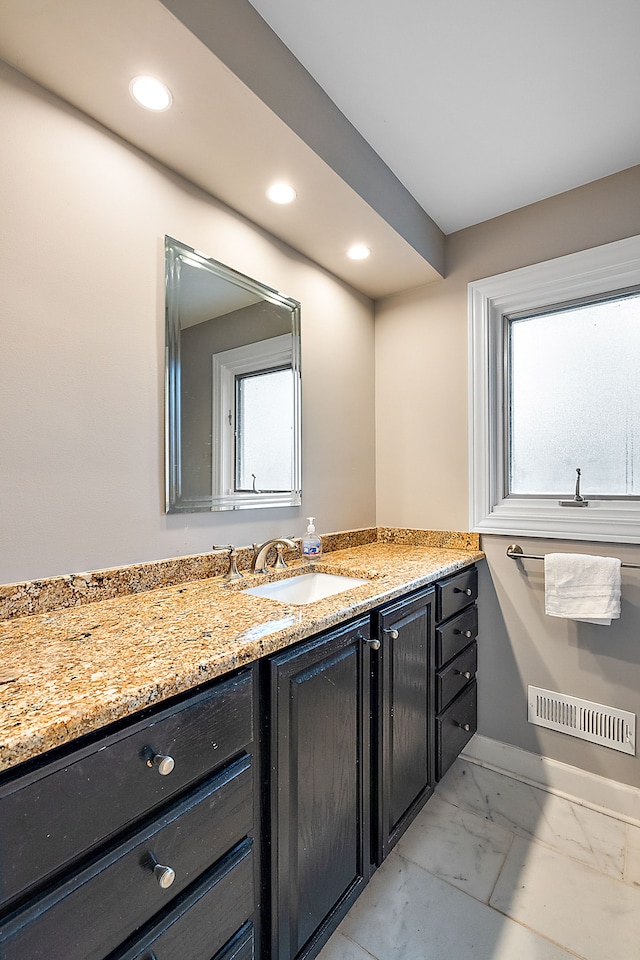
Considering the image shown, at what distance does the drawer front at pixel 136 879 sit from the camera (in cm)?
64

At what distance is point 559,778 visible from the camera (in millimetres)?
1940

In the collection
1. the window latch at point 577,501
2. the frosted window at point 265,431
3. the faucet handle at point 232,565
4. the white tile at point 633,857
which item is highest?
the frosted window at point 265,431

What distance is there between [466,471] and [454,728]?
1116 mm

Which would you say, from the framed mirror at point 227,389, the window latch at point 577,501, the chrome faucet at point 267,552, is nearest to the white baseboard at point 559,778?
the window latch at point 577,501

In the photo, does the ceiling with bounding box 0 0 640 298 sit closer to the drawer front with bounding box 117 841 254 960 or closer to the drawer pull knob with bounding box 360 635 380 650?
the drawer pull knob with bounding box 360 635 380 650

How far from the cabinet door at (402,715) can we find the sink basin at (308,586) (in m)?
0.25

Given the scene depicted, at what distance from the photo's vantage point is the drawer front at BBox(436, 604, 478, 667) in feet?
5.82

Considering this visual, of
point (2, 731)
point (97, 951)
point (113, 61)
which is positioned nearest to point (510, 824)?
point (97, 951)

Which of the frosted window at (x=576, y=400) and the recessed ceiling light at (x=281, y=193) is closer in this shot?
the recessed ceiling light at (x=281, y=193)

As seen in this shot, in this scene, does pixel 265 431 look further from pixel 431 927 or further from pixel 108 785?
pixel 431 927

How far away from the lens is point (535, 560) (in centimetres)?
203

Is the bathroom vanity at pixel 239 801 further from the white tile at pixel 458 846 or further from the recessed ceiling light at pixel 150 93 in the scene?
the recessed ceiling light at pixel 150 93

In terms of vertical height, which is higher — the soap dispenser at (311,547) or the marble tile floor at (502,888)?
the soap dispenser at (311,547)

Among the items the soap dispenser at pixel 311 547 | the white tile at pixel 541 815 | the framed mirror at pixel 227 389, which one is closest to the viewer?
the framed mirror at pixel 227 389
